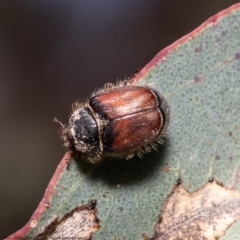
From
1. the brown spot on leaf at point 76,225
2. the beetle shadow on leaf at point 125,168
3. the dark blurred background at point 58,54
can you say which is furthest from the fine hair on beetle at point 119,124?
the dark blurred background at point 58,54

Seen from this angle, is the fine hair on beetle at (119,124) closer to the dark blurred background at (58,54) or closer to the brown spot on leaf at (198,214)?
the brown spot on leaf at (198,214)

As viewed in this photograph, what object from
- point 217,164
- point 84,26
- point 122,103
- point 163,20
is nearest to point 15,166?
point 84,26

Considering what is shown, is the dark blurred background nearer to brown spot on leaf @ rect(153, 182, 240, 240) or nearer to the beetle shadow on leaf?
the beetle shadow on leaf

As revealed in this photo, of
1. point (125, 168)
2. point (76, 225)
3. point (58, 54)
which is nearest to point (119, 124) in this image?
point (125, 168)

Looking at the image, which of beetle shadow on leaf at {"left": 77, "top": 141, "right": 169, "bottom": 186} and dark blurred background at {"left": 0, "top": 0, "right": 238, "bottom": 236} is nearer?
beetle shadow on leaf at {"left": 77, "top": 141, "right": 169, "bottom": 186}

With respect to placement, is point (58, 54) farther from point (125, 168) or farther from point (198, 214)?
point (198, 214)

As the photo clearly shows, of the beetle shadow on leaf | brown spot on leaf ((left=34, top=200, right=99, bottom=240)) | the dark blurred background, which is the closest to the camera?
brown spot on leaf ((left=34, top=200, right=99, bottom=240))

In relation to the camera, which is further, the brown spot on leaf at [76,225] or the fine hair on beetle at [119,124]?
the fine hair on beetle at [119,124]

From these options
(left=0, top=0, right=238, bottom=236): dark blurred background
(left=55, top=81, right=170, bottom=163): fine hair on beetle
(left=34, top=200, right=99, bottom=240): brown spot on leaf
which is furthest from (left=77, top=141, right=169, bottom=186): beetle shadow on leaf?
(left=0, top=0, right=238, bottom=236): dark blurred background
